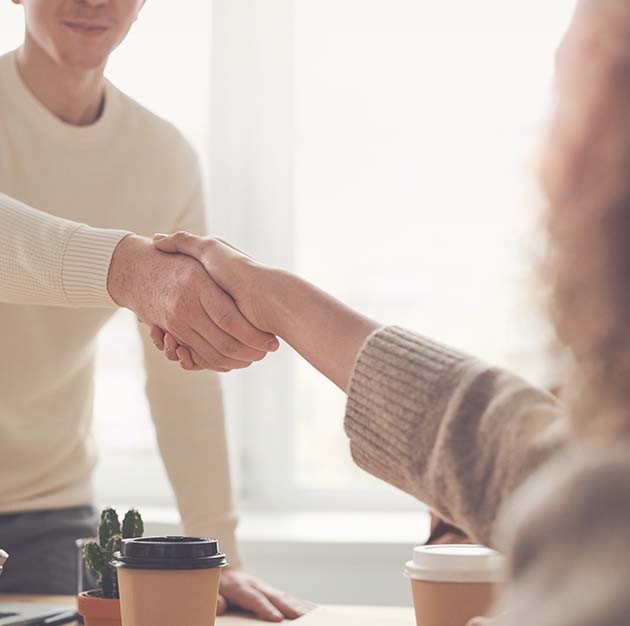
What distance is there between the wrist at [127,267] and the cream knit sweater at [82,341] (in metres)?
0.37

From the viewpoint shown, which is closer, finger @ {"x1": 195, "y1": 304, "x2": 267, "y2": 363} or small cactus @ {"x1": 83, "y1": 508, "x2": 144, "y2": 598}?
small cactus @ {"x1": 83, "y1": 508, "x2": 144, "y2": 598}

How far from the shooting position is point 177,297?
5.30ft

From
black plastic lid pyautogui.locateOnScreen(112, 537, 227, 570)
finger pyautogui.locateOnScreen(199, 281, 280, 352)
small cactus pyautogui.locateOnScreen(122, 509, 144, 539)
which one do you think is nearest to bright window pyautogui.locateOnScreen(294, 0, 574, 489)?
finger pyautogui.locateOnScreen(199, 281, 280, 352)

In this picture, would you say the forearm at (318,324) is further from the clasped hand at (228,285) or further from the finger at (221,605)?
the finger at (221,605)

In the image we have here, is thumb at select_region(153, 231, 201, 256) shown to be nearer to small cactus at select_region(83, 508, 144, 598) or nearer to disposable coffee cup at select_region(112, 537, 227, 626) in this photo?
small cactus at select_region(83, 508, 144, 598)

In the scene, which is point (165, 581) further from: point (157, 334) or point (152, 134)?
point (152, 134)

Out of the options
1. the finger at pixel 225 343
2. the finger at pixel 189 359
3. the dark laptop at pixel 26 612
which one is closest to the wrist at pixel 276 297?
the finger at pixel 225 343

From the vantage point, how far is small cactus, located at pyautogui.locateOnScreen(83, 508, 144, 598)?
129 centimetres

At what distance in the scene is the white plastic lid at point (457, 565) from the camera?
1148mm

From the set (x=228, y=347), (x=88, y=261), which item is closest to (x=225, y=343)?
(x=228, y=347)

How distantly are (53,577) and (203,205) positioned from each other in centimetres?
74

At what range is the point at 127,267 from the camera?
63.8 inches

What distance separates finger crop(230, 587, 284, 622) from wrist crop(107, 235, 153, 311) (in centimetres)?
45

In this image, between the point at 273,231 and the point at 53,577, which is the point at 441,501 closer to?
the point at 53,577
